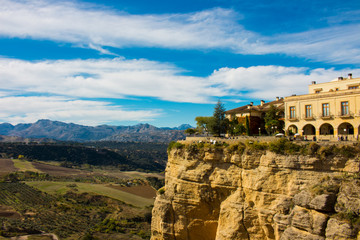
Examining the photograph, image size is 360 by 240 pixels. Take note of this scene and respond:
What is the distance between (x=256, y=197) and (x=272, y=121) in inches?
637

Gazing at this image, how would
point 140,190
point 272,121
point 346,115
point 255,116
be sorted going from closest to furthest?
point 346,115 < point 272,121 < point 255,116 < point 140,190

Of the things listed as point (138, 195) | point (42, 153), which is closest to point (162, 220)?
point (138, 195)

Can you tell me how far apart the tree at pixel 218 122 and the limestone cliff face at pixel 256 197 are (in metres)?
11.5

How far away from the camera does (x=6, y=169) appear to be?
129 metres

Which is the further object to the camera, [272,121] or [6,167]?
[6,167]

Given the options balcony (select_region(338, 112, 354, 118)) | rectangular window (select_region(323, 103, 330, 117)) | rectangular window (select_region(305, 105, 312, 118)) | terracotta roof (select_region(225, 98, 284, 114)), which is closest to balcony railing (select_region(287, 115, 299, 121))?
rectangular window (select_region(305, 105, 312, 118))

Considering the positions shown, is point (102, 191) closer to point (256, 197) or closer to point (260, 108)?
point (260, 108)

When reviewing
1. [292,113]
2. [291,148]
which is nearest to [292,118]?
[292,113]

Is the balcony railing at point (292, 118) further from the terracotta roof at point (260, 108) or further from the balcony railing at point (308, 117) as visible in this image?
the terracotta roof at point (260, 108)

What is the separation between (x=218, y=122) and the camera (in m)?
45.4

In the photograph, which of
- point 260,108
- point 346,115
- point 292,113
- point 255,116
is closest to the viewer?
point 346,115

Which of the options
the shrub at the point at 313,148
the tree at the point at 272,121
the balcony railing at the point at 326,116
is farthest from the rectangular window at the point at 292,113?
the shrub at the point at 313,148

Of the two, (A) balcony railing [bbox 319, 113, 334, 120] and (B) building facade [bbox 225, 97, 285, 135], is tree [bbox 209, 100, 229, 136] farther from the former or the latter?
(A) balcony railing [bbox 319, 113, 334, 120]

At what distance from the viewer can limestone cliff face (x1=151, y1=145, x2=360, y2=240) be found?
2102 centimetres
